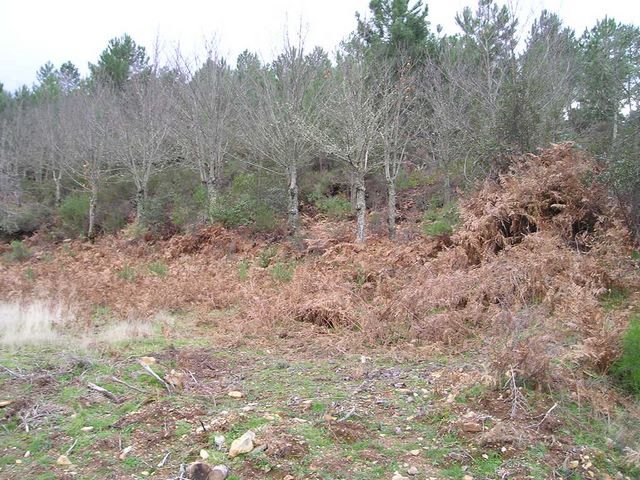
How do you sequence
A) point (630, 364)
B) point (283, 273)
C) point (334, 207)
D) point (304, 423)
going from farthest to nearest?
point (334, 207) → point (283, 273) → point (630, 364) → point (304, 423)

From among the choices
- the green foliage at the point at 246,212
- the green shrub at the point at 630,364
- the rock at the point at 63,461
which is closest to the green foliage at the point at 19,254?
the green foliage at the point at 246,212

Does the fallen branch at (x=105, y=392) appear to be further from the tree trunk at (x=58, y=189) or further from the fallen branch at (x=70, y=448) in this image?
the tree trunk at (x=58, y=189)

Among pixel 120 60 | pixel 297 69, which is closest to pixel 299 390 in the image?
pixel 297 69

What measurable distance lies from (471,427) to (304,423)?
50.6 inches

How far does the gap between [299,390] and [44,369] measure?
2829 mm

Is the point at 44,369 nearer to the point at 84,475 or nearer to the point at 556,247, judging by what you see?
the point at 84,475

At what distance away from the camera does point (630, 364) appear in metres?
4.66

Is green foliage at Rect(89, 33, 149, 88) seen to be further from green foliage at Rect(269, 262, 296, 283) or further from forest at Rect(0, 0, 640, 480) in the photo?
green foliage at Rect(269, 262, 296, 283)

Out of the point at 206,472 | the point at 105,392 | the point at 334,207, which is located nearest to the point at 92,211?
the point at 334,207

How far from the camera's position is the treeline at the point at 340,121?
13369 mm

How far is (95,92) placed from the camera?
23.7 metres

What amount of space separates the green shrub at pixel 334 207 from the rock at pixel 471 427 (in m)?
14.6

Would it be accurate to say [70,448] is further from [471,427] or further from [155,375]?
[471,427]

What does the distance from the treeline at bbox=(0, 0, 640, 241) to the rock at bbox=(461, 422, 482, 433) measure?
6.40 metres
